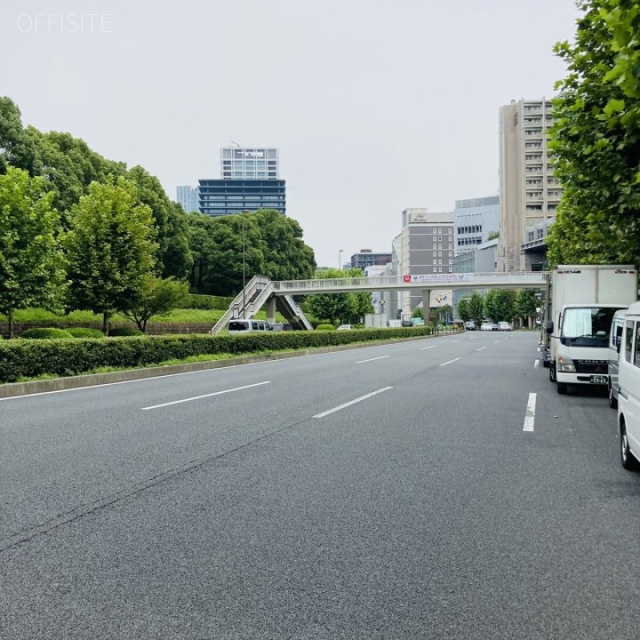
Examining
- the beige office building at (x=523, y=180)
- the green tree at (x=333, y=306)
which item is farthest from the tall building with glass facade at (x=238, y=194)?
the green tree at (x=333, y=306)

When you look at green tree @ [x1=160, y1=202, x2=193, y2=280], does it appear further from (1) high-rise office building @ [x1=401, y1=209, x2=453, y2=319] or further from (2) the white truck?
(1) high-rise office building @ [x1=401, y1=209, x2=453, y2=319]

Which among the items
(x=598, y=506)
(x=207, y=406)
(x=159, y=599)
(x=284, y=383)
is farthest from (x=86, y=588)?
(x=284, y=383)

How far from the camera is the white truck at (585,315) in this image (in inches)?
480

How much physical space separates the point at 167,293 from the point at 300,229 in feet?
153

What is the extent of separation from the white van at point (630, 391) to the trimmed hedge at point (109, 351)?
11.2 m

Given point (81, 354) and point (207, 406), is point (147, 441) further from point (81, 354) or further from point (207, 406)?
point (81, 354)

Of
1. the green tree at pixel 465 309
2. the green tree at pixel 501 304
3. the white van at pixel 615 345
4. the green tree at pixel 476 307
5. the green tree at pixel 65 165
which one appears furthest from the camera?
the green tree at pixel 465 309

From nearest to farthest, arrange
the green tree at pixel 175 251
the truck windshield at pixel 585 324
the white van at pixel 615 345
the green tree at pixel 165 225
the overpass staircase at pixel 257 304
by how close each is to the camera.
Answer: the white van at pixel 615 345 < the truck windshield at pixel 585 324 < the overpass staircase at pixel 257 304 < the green tree at pixel 165 225 < the green tree at pixel 175 251

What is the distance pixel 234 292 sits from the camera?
244 ft

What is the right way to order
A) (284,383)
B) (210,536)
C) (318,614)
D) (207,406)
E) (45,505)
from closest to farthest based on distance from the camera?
(318,614), (210,536), (45,505), (207,406), (284,383)

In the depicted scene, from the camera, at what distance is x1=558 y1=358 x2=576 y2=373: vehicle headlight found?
40.0ft

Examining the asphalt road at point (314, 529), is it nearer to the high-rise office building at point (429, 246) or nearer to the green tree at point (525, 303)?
the green tree at point (525, 303)

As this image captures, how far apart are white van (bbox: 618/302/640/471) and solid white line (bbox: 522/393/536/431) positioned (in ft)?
6.52

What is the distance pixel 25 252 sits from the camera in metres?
25.7
